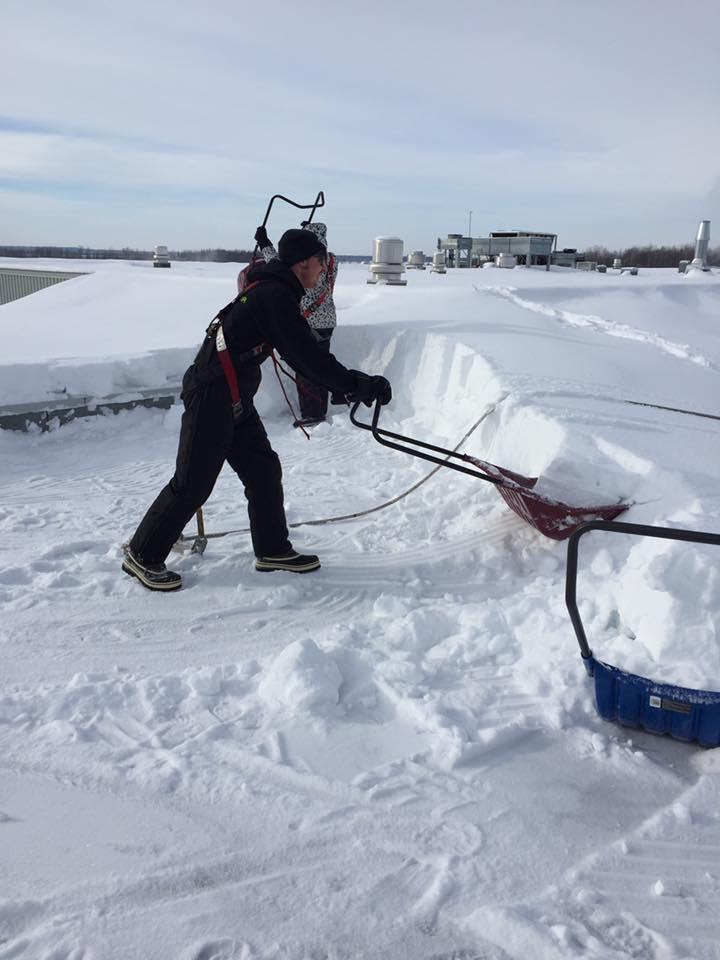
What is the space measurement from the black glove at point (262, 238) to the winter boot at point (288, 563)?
3315 millimetres

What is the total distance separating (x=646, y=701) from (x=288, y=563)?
199cm

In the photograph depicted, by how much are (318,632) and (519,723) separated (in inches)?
41.5

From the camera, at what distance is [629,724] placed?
2609 mm

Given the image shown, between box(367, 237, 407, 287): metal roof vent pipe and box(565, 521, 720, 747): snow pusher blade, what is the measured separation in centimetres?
1267

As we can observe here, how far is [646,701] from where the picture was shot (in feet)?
8.21

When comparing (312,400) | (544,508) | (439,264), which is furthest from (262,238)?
(439,264)

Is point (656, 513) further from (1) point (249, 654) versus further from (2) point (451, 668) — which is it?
(1) point (249, 654)

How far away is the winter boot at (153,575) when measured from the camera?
3672 millimetres

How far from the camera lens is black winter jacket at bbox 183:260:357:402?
3387 millimetres

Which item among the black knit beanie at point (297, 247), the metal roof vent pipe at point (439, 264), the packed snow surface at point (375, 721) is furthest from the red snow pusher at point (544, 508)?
the metal roof vent pipe at point (439, 264)

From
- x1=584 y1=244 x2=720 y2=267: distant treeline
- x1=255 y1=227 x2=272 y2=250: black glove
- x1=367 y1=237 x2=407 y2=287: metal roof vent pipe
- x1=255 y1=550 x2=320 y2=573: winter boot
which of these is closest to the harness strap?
x1=255 y1=550 x2=320 y2=573: winter boot

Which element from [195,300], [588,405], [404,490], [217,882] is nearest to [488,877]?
[217,882]

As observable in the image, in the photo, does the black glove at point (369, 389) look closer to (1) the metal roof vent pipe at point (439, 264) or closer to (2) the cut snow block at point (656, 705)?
(2) the cut snow block at point (656, 705)

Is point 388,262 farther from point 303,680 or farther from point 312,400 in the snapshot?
point 303,680
